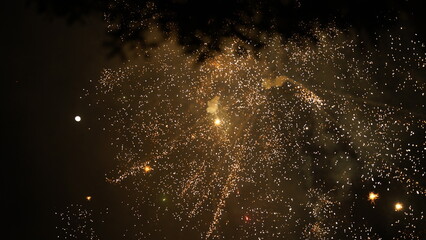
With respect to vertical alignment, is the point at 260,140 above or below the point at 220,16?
below

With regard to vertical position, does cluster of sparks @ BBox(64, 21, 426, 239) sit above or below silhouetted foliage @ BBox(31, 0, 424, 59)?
below

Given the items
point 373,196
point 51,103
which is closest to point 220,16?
point 51,103

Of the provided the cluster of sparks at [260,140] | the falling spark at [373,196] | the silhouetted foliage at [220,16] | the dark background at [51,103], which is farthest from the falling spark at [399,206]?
the dark background at [51,103]

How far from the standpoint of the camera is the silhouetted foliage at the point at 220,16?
90.4 inches

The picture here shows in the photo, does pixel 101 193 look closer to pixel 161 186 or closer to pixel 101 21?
pixel 161 186

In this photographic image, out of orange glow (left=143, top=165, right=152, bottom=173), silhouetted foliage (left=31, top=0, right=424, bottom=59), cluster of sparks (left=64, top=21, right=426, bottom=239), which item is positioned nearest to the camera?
silhouetted foliage (left=31, top=0, right=424, bottom=59)

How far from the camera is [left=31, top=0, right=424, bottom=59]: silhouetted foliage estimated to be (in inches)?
90.4

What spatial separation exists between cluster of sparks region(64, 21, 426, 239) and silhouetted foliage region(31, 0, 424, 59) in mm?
94

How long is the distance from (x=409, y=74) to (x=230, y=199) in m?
1.49

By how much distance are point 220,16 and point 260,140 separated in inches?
35.1

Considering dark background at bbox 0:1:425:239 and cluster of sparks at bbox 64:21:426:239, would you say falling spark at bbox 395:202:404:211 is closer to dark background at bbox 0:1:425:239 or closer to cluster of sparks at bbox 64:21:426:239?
cluster of sparks at bbox 64:21:426:239

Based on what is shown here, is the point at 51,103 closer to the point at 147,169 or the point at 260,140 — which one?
the point at 147,169

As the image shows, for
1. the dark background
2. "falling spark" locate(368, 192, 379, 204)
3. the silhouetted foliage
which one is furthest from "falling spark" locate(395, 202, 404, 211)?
the dark background

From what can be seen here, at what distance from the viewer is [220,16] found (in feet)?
7.57
